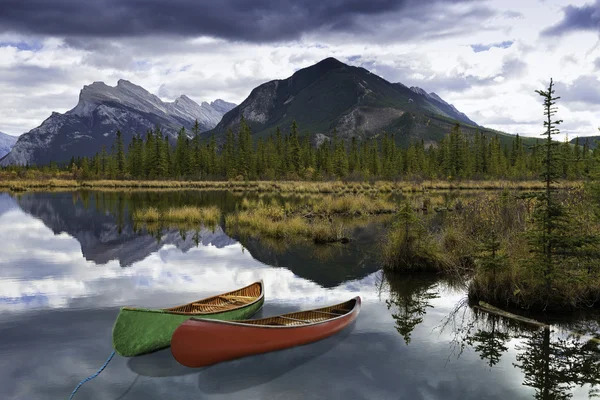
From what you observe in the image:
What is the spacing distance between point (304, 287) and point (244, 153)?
323 feet

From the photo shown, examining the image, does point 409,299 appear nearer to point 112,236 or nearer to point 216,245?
point 216,245

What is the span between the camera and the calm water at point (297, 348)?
9.71m

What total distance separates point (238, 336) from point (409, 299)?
8040mm

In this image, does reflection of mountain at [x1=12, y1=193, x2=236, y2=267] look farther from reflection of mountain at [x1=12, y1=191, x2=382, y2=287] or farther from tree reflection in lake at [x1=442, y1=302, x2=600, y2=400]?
tree reflection in lake at [x1=442, y1=302, x2=600, y2=400]

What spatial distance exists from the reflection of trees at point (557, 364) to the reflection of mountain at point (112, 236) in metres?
18.3

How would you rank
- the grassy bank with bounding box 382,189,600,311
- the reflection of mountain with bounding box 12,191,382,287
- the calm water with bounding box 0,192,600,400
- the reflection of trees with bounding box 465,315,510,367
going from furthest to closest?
the reflection of mountain with bounding box 12,191,382,287 → the grassy bank with bounding box 382,189,600,311 → the reflection of trees with bounding box 465,315,510,367 → the calm water with bounding box 0,192,600,400

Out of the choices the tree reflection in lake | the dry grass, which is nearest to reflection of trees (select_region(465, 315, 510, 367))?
the tree reflection in lake

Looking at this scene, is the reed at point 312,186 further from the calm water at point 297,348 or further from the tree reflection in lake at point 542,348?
the tree reflection in lake at point 542,348

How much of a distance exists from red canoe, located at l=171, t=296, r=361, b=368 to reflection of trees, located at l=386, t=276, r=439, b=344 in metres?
2.53

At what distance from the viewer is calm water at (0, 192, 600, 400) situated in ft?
31.9

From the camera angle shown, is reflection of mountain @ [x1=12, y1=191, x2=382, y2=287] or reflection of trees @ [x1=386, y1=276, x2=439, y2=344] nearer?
reflection of trees @ [x1=386, y1=276, x2=439, y2=344]

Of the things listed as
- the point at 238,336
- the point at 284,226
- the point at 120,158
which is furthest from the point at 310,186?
the point at 120,158

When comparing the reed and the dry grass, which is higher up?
the reed

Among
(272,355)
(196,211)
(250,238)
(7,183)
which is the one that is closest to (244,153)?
(7,183)
